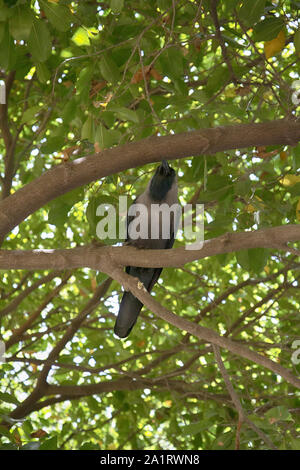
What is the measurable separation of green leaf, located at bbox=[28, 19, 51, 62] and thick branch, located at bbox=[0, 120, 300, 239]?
55 cm

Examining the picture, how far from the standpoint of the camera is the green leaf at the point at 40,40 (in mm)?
2486

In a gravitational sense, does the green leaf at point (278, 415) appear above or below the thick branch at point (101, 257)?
below

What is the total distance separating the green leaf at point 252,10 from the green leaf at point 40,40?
885 mm

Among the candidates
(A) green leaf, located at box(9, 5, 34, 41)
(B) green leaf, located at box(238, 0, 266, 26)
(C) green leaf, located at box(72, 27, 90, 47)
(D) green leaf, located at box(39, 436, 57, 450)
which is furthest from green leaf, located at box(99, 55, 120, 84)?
(D) green leaf, located at box(39, 436, 57, 450)

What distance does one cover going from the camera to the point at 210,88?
303 centimetres

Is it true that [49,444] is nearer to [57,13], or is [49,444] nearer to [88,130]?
[88,130]

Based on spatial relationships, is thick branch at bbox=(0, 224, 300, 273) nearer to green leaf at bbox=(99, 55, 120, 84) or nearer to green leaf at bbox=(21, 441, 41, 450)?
green leaf at bbox=(21, 441, 41, 450)

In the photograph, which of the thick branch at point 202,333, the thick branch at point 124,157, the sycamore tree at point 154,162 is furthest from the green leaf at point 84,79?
the thick branch at point 202,333

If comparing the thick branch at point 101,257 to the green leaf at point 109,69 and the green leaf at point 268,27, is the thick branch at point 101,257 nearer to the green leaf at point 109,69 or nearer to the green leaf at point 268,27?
the green leaf at point 109,69

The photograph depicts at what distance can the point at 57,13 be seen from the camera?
2463 mm

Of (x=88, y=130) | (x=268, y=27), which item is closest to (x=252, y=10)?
(x=268, y=27)

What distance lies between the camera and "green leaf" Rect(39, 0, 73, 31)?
2.46 m
